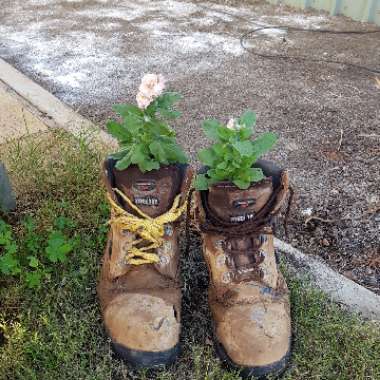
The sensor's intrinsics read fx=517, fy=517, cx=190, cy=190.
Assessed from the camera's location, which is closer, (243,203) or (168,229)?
(243,203)

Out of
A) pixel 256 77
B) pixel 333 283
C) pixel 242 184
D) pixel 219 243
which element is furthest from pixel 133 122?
pixel 256 77

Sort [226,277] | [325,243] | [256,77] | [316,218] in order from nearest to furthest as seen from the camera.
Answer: [226,277] < [325,243] < [316,218] < [256,77]

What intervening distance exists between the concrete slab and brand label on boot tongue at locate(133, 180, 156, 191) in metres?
1.30

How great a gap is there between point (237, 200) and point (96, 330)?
687 millimetres

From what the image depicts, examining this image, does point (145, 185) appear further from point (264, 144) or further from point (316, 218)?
point (316, 218)

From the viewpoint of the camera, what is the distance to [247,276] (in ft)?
5.83

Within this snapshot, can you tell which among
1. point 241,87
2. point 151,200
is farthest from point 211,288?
point 241,87

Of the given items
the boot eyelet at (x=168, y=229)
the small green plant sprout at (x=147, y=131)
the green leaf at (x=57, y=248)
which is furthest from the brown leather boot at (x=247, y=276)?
the green leaf at (x=57, y=248)

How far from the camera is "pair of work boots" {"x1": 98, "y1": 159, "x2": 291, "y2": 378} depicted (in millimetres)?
1656

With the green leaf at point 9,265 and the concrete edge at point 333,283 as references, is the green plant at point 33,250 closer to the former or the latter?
the green leaf at point 9,265

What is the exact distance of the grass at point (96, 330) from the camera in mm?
1692

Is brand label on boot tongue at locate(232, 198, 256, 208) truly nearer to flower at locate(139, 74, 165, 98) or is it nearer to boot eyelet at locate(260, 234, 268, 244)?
boot eyelet at locate(260, 234, 268, 244)

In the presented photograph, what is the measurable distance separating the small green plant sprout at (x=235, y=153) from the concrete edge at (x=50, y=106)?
1.22 meters

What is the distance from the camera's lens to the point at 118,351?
1.70m
